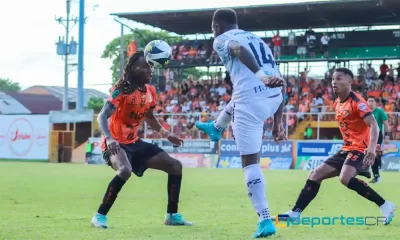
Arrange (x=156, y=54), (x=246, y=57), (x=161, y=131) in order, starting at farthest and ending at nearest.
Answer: (x=161, y=131), (x=156, y=54), (x=246, y=57)

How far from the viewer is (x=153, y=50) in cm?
909

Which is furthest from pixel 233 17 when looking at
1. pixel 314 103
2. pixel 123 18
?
pixel 123 18

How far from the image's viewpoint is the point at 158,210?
1099 centimetres

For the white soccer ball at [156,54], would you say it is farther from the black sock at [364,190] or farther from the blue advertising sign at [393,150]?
the blue advertising sign at [393,150]

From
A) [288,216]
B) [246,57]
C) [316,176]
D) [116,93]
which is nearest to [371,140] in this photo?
[316,176]

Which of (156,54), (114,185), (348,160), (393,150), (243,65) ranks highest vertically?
(156,54)

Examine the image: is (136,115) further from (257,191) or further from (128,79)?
(257,191)

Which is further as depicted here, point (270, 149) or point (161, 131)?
point (270, 149)

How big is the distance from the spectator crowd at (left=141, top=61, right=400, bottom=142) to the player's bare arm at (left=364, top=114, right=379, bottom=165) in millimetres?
19912

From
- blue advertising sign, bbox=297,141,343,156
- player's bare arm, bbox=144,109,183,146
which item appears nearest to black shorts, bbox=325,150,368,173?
player's bare arm, bbox=144,109,183,146

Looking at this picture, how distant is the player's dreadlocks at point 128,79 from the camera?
903 centimetres

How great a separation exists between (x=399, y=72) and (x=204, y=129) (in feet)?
100

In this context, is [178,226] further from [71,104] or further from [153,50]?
[71,104]

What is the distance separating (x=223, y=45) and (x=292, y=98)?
29.7 metres
